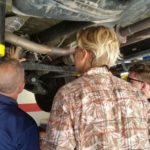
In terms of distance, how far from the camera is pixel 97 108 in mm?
1653

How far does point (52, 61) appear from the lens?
3.04 meters

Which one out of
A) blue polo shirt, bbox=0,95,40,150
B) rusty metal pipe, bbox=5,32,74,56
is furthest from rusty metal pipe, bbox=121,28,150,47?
blue polo shirt, bbox=0,95,40,150

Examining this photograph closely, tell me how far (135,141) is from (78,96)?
1.24 ft

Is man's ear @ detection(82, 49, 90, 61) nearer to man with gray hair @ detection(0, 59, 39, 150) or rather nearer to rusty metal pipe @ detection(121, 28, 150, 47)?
man with gray hair @ detection(0, 59, 39, 150)

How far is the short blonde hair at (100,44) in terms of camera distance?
174 cm

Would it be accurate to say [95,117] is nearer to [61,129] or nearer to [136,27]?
[61,129]

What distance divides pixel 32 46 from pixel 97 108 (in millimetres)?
810

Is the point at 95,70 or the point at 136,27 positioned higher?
the point at 136,27

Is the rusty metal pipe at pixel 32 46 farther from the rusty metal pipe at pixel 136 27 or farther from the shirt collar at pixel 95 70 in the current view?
the shirt collar at pixel 95 70

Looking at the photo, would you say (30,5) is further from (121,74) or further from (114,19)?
(121,74)

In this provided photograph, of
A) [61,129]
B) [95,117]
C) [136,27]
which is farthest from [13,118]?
[136,27]

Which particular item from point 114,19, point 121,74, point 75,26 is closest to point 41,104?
point 121,74

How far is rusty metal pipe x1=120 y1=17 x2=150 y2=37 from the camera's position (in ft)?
7.46

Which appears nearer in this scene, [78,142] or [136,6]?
[78,142]
